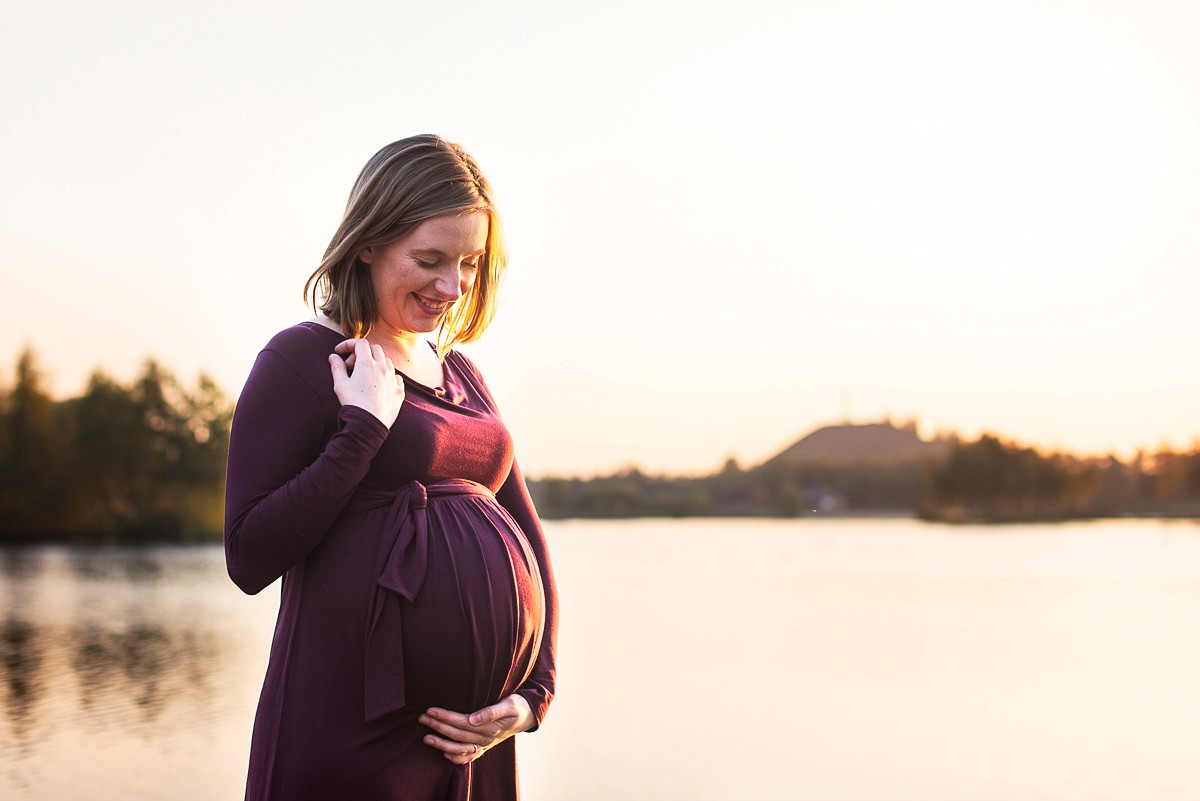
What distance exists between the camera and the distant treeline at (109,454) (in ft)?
123

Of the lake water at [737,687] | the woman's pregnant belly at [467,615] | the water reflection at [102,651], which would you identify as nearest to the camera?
the woman's pregnant belly at [467,615]

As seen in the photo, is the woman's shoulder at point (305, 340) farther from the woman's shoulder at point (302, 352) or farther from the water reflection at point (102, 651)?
the water reflection at point (102, 651)

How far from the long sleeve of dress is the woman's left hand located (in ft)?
0.95

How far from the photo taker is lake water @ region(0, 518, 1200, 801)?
10.9 m

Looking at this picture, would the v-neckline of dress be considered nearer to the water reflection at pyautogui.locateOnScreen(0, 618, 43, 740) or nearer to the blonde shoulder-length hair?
the blonde shoulder-length hair

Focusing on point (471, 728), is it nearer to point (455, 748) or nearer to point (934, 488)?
point (455, 748)

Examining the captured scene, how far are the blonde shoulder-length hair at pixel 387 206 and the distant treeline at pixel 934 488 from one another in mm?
25502

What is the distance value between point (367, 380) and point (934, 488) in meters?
41.7

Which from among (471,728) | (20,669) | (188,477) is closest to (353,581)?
(471,728)

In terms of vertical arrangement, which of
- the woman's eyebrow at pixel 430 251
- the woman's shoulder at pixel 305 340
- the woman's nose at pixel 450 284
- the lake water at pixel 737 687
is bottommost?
the lake water at pixel 737 687

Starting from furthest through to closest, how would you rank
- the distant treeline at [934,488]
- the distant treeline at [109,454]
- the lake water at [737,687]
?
1. the distant treeline at [109,454]
2. the distant treeline at [934,488]
3. the lake water at [737,687]

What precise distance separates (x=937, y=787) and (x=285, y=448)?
1105 cm

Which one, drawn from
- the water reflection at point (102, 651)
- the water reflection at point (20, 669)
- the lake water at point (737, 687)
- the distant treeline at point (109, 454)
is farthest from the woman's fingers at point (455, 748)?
the distant treeline at point (109, 454)

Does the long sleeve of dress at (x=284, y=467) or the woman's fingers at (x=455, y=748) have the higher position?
the long sleeve of dress at (x=284, y=467)
